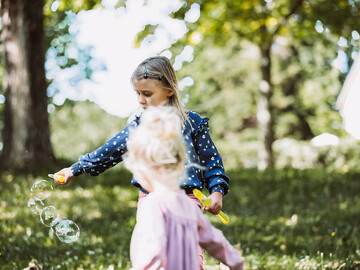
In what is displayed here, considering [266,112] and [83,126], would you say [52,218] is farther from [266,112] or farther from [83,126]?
[83,126]

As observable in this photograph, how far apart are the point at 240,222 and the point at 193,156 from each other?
3699 mm

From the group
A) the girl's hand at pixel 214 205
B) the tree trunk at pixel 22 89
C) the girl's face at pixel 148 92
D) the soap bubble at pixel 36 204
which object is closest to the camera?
the girl's hand at pixel 214 205

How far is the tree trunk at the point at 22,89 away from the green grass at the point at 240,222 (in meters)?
0.86

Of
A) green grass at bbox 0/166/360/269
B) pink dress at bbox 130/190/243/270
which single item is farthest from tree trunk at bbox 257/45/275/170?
pink dress at bbox 130/190/243/270

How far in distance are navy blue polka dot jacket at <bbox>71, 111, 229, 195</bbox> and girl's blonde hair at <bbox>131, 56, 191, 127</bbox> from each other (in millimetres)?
117

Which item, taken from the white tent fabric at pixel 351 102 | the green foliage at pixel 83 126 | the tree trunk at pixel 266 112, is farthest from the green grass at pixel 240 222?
the green foliage at pixel 83 126

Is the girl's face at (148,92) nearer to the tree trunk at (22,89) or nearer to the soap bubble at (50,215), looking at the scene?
the soap bubble at (50,215)

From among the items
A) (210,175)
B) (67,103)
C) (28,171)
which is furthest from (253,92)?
(210,175)

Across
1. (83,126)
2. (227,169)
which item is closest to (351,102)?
(227,169)

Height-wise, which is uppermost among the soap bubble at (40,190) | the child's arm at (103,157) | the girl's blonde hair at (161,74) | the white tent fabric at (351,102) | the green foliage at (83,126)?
the green foliage at (83,126)

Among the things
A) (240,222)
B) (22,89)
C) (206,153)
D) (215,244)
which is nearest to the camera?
(215,244)

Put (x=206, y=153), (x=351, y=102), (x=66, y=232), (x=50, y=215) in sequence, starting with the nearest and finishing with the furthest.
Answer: (x=206, y=153) → (x=66, y=232) → (x=50, y=215) → (x=351, y=102)

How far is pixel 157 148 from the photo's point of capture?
214cm

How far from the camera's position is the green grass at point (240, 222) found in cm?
443
